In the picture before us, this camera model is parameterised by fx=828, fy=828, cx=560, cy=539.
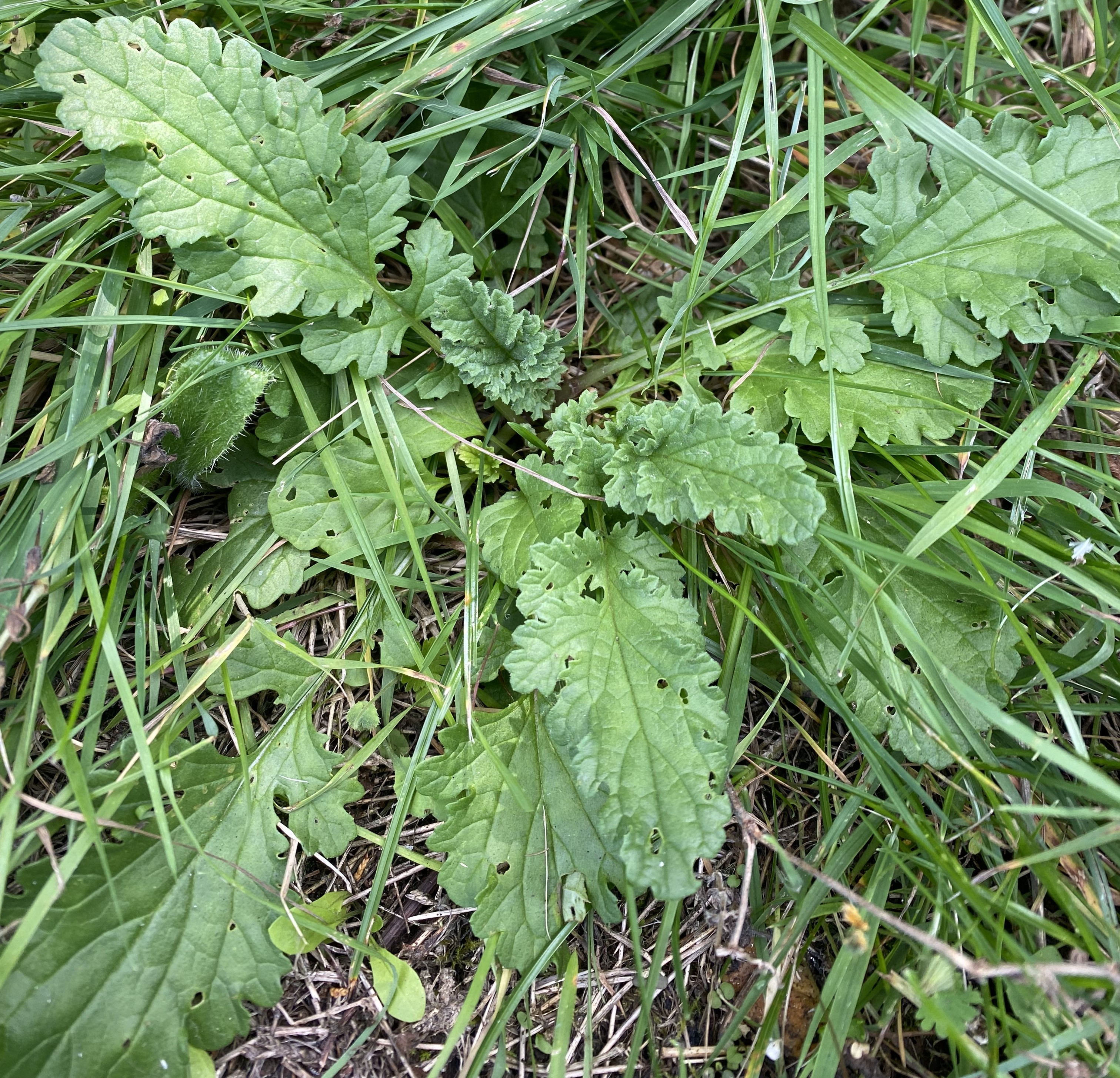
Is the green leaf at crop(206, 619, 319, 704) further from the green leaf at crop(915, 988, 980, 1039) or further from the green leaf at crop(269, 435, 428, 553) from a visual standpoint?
the green leaf at crop(915, 988, 980, 1039)

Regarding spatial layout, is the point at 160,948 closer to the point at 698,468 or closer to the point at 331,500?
the point at 331,500

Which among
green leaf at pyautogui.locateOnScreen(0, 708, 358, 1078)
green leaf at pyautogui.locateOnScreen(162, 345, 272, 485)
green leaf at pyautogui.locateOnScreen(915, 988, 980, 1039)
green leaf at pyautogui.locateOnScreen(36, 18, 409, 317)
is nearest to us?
green leaf at pyautogui.locateOnScreen(915, 988, 980, 1039)

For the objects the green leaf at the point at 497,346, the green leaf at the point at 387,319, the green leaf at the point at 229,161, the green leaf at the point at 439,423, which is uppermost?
the green leaf at the point at 229,161

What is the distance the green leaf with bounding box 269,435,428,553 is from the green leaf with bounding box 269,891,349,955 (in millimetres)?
1145

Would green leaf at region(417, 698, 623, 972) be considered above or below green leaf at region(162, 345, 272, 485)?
below

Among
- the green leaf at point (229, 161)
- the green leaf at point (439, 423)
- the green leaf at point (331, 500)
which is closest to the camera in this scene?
the green leaf at point (229, 161)

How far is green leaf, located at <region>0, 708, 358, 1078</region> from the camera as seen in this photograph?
2303 mm

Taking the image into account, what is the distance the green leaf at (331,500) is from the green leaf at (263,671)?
349 millimetres

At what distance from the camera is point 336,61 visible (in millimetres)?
2771

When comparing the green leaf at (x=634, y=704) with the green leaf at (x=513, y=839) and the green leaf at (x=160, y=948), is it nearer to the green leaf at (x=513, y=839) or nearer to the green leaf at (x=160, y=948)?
the green leaf at (x=513, y=839)

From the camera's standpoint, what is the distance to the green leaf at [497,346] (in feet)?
8.80

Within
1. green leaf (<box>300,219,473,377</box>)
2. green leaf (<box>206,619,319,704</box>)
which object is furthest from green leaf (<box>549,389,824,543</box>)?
green leaf (<box>206,619,319,704</box>)

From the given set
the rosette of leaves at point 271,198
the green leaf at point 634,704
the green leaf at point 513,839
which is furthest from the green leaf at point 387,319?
the green leaf at point 513,839

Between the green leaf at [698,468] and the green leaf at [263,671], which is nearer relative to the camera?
the green leaf at [698,468]
